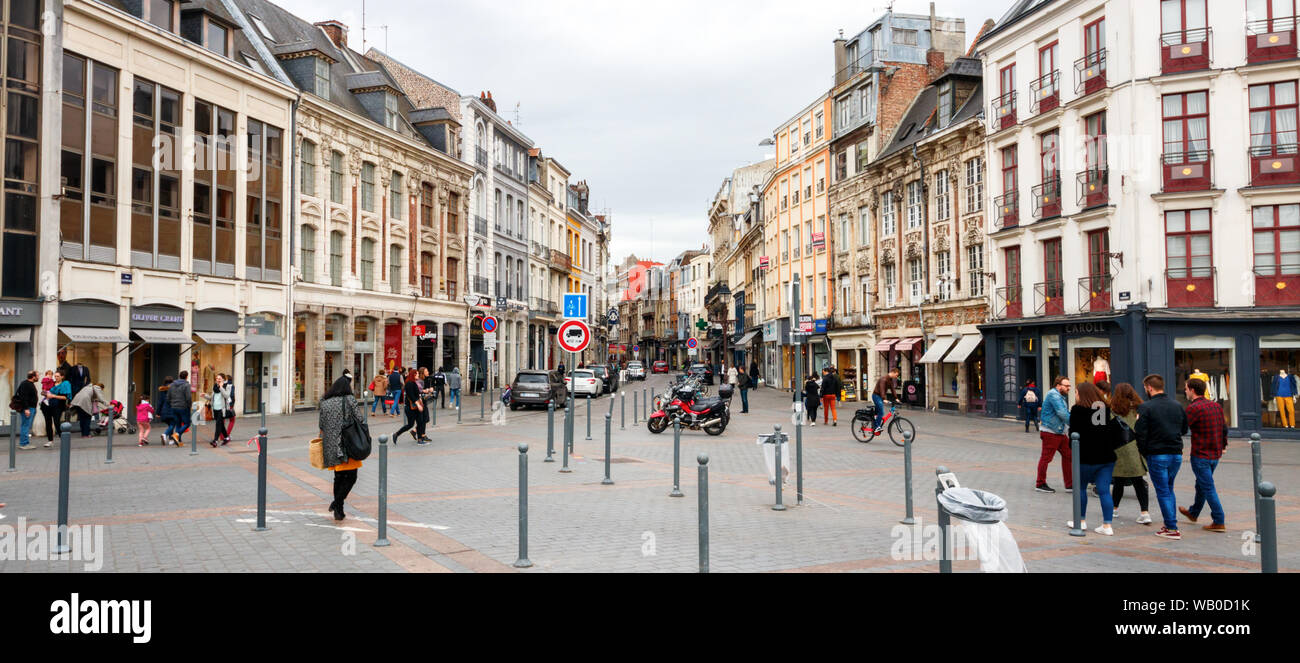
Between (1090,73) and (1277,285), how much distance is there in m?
7.52

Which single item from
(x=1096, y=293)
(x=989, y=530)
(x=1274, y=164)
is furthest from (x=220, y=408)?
(x=1274, y=164)

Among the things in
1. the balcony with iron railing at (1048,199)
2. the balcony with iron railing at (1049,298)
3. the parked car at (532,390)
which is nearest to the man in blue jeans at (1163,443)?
the balcony with iron railing at (1049,298)

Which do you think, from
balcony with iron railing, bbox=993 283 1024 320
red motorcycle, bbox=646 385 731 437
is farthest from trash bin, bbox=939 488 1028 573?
balcony with iron railing, bbox=993 283 1024 320

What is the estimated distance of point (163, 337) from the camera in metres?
22.8

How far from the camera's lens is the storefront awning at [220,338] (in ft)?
80.8

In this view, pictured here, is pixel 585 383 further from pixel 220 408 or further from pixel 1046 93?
pixel 1046 93

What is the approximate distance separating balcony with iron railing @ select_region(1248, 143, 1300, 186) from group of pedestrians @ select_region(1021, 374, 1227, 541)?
51.4ft

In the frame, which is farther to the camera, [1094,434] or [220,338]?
[220,338]

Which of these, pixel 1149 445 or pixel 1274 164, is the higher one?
pixel 1274 164

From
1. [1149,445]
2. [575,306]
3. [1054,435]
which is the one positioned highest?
[575,306]

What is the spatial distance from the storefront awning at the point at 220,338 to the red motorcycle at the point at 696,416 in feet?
44.8

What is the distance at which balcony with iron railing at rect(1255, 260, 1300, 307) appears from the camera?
829 inches
